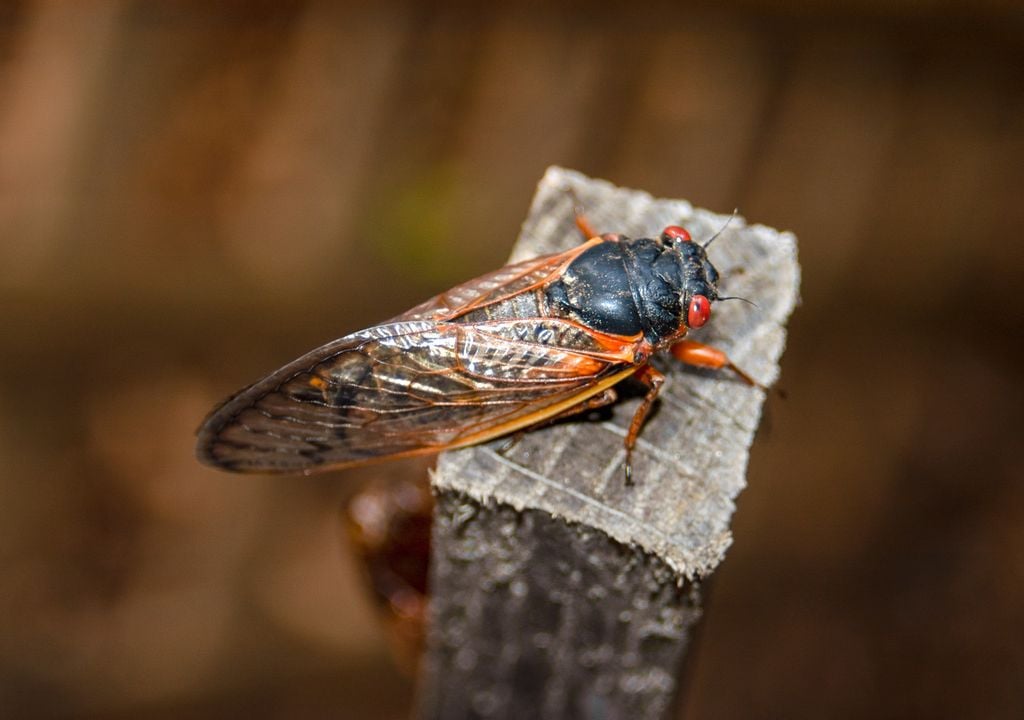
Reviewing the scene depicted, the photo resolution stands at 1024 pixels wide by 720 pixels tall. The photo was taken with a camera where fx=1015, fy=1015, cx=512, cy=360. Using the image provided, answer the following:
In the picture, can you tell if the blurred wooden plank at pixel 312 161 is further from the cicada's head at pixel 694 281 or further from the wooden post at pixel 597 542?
the wooden post at pixel 597 542

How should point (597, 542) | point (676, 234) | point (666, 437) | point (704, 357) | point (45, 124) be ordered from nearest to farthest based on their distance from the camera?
point (597, 542), point (666, 437), point (704, 357), point (676, 234), point (45, 124)

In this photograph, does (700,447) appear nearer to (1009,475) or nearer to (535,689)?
(535,689)

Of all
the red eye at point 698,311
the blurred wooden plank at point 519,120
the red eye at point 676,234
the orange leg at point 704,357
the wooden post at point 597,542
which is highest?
the blurred wooden plank at point 519,120

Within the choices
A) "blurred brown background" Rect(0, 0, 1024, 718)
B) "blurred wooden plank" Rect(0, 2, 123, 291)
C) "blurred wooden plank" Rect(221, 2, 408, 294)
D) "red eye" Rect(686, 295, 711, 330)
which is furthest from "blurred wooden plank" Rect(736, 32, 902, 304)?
"blurred wooden plank" Rect(0, 2, 123, 291)

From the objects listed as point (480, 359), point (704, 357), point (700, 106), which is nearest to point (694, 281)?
point (704, 357)

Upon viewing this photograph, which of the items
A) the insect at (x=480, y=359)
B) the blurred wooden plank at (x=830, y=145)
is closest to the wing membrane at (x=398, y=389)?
the insect at (x=480, y=359)

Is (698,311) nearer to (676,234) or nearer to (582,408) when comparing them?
(676,234)

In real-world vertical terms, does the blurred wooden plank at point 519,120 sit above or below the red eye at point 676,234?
above
